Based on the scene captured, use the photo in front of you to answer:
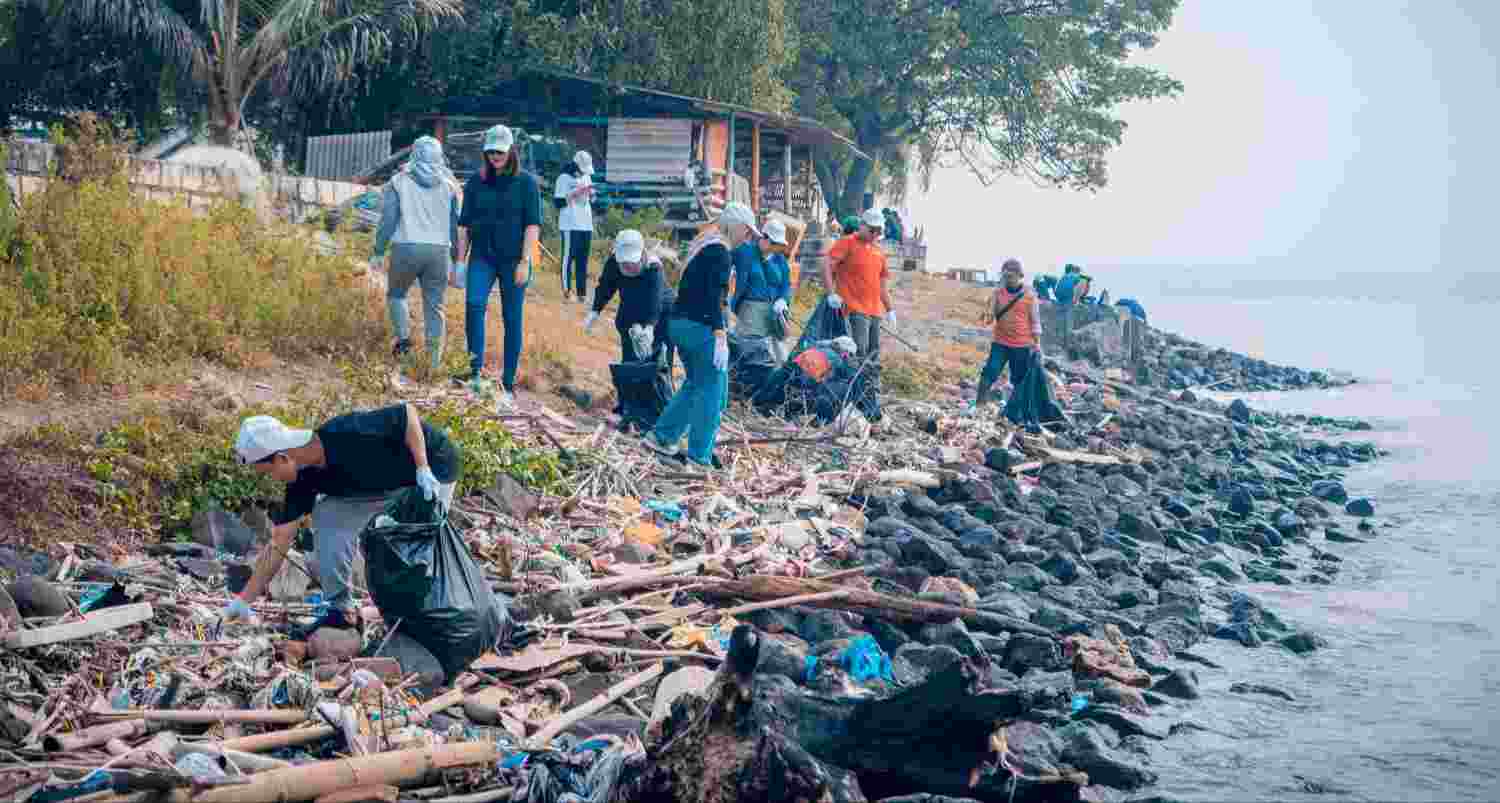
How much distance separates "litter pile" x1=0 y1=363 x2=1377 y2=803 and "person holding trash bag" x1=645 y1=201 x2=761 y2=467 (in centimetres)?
30

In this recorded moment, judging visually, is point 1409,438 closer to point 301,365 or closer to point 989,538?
point 989,538

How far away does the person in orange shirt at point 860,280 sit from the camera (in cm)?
1398

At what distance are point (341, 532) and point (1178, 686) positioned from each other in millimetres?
4489

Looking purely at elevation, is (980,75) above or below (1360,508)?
above

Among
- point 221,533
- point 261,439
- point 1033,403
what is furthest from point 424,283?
point 1033,403

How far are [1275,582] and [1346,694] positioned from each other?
306cm

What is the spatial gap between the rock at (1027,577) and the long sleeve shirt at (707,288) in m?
2.66

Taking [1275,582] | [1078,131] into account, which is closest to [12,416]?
[1275,582]

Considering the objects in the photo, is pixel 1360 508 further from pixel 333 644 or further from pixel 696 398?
pixel 333 644

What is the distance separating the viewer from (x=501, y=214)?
10727 mm

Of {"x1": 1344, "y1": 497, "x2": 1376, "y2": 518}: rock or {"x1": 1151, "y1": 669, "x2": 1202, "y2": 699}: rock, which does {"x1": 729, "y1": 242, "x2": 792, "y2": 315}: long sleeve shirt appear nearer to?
{"x1": 1151, "y1": 669, "x2": 1202, "y2": 699}: rock

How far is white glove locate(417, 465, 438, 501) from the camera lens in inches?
251

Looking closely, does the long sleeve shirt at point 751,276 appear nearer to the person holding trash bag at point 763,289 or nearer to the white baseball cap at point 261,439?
the person holding trash bag at point 763,289

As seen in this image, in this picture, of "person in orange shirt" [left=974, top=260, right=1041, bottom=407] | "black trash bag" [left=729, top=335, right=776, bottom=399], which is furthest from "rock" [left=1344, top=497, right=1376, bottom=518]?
"black trash bag" [left=729, top=335, right=776, bottom=399]
